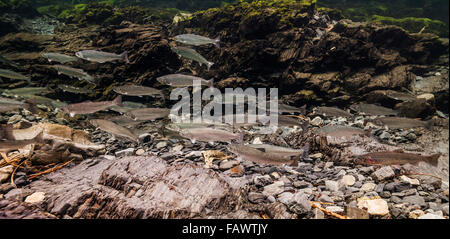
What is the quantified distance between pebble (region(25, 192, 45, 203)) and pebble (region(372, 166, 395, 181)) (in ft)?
13.7

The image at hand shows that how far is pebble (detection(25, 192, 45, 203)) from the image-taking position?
212cm

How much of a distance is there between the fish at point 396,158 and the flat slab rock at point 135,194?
6.45 ft

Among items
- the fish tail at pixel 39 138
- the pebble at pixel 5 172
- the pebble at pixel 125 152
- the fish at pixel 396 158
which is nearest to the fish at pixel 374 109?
the fish at pixel 396 158

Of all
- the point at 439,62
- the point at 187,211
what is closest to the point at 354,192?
the point at 187,211

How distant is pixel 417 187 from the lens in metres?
2.91

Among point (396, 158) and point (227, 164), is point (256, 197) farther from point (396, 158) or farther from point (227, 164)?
point (396, 158)

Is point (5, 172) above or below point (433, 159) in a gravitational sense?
below

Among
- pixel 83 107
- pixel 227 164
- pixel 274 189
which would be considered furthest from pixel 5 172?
pixel 274 189

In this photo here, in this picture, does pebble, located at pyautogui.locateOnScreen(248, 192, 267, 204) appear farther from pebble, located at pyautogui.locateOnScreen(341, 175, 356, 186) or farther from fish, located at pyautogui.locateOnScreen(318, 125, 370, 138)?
fish, located at pyautogui.locateOnScreen(318, 125, 370, 138)

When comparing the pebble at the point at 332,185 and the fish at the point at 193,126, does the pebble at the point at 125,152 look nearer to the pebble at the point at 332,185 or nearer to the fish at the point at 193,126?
the fish at the point at 193,126

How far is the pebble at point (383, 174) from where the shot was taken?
3.01 m

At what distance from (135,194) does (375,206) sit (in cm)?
268

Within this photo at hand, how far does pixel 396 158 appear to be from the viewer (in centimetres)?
295

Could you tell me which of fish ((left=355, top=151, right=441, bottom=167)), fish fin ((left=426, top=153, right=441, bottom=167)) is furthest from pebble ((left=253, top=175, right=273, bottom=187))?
fish fin ((left=426, top=153, right=441, bottom=167))
